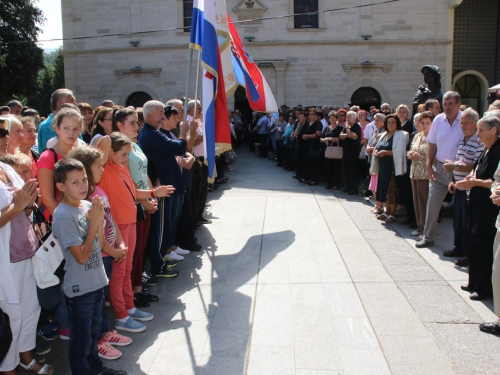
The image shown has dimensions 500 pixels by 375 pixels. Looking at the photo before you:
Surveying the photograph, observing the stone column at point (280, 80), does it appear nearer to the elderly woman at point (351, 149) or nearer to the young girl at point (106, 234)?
the elderly woman at point (351, 149)

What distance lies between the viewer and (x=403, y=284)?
17.8 ft

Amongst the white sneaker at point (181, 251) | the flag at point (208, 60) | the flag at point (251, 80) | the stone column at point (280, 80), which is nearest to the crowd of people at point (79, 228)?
the flag at point (208, 60)

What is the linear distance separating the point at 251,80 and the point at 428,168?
3051mm

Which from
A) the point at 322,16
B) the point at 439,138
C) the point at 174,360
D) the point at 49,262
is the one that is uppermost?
the point at 322,16

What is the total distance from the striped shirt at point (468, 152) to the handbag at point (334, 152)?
5456 millimetres

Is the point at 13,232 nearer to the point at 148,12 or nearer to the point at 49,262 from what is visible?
the point at 49,262

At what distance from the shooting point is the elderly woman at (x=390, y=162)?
26.7 feet

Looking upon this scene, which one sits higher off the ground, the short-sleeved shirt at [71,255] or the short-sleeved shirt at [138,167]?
the short-sleeved shirt at [138,167]

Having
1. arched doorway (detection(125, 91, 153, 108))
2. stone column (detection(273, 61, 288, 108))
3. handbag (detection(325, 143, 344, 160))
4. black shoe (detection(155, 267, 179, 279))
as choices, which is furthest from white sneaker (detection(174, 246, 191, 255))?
arched doorway (detection(125, 91, 153, 108))

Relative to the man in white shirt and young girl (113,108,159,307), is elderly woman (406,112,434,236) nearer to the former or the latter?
the man in white shirt

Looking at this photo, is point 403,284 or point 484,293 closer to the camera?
point 484,293

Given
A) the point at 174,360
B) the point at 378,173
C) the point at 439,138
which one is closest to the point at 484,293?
the point at 439,138

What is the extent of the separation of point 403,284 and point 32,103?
197 feet

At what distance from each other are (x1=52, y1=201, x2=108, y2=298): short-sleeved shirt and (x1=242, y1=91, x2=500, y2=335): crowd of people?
343cm
